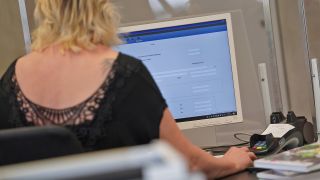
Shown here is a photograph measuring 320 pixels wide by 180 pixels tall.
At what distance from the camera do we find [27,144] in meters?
1.08

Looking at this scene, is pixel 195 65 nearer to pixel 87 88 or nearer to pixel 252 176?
pixel 252 176

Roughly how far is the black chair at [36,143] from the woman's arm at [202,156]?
0.25 metres

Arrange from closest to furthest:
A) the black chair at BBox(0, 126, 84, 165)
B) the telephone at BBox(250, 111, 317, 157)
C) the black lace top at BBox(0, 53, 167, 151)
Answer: the black chair at BBox(0, 126, 84, 165)
the black lace top at BBox(0, 53, 167, 151)
the telephone at BBox(250, 111, 317, 157)

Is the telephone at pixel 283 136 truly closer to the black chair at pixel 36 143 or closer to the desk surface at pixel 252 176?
the desk surface at pixel 252 176

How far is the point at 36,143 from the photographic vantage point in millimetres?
1083

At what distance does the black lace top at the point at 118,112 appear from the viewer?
47.9 inches

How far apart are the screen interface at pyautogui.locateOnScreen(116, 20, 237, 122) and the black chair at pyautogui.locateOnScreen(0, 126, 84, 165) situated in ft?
2.76

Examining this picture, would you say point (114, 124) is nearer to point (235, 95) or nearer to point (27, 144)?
point (27, 144)

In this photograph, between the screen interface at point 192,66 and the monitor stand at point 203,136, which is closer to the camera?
the screen interface at point 192,66

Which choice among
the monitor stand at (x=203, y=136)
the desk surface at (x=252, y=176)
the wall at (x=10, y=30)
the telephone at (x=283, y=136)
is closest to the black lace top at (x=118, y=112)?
the desk surface at (x=252, y=176)

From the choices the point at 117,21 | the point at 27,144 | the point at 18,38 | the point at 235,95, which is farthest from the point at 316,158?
the point at 18,38

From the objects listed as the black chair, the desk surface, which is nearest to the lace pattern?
the black chair

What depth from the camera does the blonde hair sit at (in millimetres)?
1332

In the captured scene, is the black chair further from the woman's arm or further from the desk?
the desk
